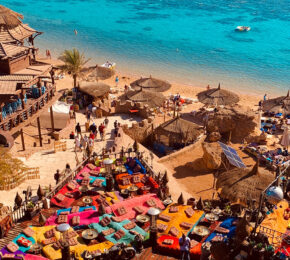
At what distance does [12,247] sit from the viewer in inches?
472

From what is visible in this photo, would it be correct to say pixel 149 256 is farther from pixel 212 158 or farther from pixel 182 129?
pixel 182 129

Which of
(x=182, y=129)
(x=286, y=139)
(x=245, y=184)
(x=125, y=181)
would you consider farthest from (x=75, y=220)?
(x=286, y=139)

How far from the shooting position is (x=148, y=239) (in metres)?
12.7

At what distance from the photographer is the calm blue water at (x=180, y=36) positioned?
4931 centimetres

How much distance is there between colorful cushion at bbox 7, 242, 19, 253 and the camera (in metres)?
11.9

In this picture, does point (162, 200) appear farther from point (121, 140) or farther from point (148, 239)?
point (121, 140)

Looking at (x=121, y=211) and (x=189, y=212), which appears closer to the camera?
(x=189, y=212)

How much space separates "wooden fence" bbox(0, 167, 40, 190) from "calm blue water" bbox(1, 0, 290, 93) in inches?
1195

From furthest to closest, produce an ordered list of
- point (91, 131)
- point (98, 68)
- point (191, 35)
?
1. point (191, 35)
2. point (98, 68)
3. point (91, 131)

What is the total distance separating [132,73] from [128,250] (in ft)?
123

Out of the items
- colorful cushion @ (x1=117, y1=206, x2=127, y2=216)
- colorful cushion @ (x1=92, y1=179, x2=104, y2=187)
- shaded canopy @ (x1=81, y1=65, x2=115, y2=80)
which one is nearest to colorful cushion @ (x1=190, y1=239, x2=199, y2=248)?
colorful cushion @ (x1=117, y1=206, x2=127, y2=216)

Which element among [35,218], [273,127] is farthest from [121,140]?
[273,127]

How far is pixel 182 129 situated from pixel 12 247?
48.4 ft

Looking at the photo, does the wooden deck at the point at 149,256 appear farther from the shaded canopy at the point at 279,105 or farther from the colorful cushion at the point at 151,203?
the shaded canopy at the point at 279,105
